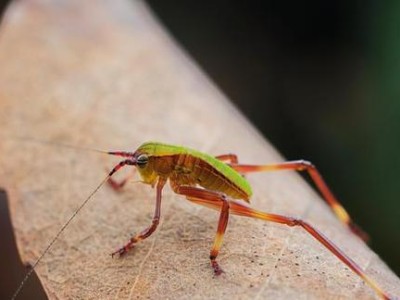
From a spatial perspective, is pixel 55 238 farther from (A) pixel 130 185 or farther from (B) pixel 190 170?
(B) pixel 190 170

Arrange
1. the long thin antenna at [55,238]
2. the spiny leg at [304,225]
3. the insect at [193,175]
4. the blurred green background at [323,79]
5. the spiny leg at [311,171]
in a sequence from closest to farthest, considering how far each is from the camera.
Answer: the spiny leg at [304,225], the long thin antenna at [55,238], the insect at [193,175], the spiny leg at [311,171], the blurred green background at [323,79]

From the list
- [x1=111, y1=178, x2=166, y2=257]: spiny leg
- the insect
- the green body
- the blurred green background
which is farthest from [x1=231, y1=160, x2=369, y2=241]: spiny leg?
[x1=111, y1=178, x2=166, y2=257]: spiny leg

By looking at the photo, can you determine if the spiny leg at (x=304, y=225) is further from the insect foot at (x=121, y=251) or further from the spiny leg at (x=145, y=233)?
the insect foot at (x=121, y=251)

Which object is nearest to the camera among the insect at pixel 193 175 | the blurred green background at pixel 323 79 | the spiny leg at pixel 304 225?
the spiny leg at pixel 304 225

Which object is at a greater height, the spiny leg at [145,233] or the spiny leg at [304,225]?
the spiny leg at [304,225]

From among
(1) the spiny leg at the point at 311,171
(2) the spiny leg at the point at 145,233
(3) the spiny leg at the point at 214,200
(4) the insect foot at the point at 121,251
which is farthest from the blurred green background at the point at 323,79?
(4) the insect foot at the point at 121,251

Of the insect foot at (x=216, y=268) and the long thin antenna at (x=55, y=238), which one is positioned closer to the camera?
the insect foot at (x=216, y=268)
